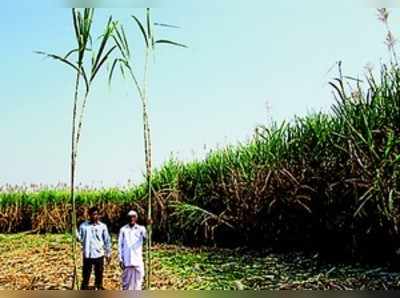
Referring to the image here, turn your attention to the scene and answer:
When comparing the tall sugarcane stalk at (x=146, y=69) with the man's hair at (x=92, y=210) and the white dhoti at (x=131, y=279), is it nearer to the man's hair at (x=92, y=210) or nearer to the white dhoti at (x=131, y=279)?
the white dhoti at (x=131, y=279)

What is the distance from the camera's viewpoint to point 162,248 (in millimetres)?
4379

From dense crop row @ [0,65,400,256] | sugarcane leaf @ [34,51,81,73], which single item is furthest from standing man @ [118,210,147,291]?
sugarcane leaf @ [34,51,81,73]

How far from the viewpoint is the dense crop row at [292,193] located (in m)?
4.31

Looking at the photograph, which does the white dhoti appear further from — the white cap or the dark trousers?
the white cap

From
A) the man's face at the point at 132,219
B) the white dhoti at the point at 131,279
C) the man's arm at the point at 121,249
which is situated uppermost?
the man's face at the point at 132,219

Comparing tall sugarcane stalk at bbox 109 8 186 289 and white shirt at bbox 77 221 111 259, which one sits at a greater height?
tall sugarcane stalk at bbox 109 8 186 289

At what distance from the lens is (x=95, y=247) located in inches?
171

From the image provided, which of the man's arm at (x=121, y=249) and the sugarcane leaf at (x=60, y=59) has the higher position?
the sugarcane leaf at (x=60, y=59)

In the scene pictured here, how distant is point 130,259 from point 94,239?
233 mm

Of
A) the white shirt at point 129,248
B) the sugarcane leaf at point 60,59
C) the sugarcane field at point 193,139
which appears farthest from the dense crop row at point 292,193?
the sugarcane leaf at point 60,59

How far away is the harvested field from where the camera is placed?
4.33 meters

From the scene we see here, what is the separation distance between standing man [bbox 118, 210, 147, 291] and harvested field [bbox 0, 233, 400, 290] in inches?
1.8

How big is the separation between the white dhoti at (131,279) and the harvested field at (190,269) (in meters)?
0.04

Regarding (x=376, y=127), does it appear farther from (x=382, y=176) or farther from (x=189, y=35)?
(x=189, y=35)
